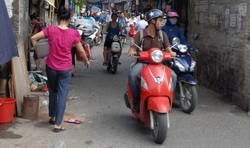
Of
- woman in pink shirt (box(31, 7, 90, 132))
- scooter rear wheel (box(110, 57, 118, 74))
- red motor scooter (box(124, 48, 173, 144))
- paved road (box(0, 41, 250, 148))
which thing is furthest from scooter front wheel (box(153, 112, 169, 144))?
scooter rear wheel (box(110, 57, 118, 74))

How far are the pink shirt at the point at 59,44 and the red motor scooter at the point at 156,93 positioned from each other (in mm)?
1029

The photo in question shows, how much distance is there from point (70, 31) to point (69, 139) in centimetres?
151

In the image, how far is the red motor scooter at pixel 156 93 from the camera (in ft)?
18.3

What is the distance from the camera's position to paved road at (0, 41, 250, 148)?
18.8 feet

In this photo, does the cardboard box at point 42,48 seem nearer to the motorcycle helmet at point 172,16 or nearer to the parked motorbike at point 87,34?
the motorcycle helmet at point 172,16

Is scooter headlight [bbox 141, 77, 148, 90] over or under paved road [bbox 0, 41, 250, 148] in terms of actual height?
over

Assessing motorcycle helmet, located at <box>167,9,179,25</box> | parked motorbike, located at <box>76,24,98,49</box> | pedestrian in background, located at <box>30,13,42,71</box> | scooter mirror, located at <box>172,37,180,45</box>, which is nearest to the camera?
scooter mirror, located at <box>172,37,180,45</box>

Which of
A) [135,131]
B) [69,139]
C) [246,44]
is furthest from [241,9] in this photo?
[69,139]

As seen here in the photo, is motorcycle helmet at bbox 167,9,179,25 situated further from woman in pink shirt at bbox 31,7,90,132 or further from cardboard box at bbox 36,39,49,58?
cardboard box at bbox 36,39,49,58

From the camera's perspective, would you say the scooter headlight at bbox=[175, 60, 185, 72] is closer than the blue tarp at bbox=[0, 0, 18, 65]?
No

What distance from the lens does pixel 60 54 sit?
6016mm

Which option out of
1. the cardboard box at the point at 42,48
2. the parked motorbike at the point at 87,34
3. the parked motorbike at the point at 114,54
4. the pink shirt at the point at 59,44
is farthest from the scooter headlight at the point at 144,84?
the parked motorbike at the point at 114,54

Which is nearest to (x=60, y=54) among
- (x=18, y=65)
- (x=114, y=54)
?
(x=18, y=65)

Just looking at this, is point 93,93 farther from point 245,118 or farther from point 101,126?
point 245,118
